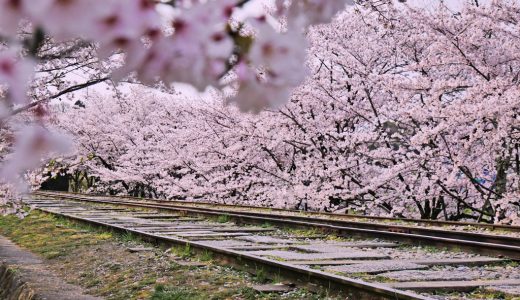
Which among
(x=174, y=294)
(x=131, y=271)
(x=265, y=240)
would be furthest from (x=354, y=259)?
(x=131, y=271)

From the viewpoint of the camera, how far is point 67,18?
1.06m

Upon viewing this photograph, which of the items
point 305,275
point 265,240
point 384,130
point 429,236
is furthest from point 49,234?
point 384,130

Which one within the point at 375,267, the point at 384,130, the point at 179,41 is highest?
the point at 384,130

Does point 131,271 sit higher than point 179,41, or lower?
lower

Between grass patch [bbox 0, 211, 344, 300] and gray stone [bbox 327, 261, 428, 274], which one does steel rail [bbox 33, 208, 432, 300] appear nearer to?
grass patch [bbox 0, 211, 344, 300]

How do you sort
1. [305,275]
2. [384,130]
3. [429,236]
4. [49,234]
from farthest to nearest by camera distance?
[384,130] → [49,234] → [429,236] → [305,275]

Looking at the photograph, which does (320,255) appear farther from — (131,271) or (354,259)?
(131,271)

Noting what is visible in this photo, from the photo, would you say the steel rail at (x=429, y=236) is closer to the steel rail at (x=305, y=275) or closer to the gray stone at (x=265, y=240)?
the gray stone at (x=265, y=240)

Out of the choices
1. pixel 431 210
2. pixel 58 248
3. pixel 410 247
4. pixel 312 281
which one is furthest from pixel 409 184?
pixel 312 281

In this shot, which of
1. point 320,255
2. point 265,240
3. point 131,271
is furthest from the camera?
point 265,240

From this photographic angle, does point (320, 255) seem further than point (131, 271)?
Yes

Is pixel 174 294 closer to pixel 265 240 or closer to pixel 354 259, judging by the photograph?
pixel 354 259

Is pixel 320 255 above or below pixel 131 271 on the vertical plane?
above

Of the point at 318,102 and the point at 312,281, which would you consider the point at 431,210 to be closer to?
the point at 318,102
